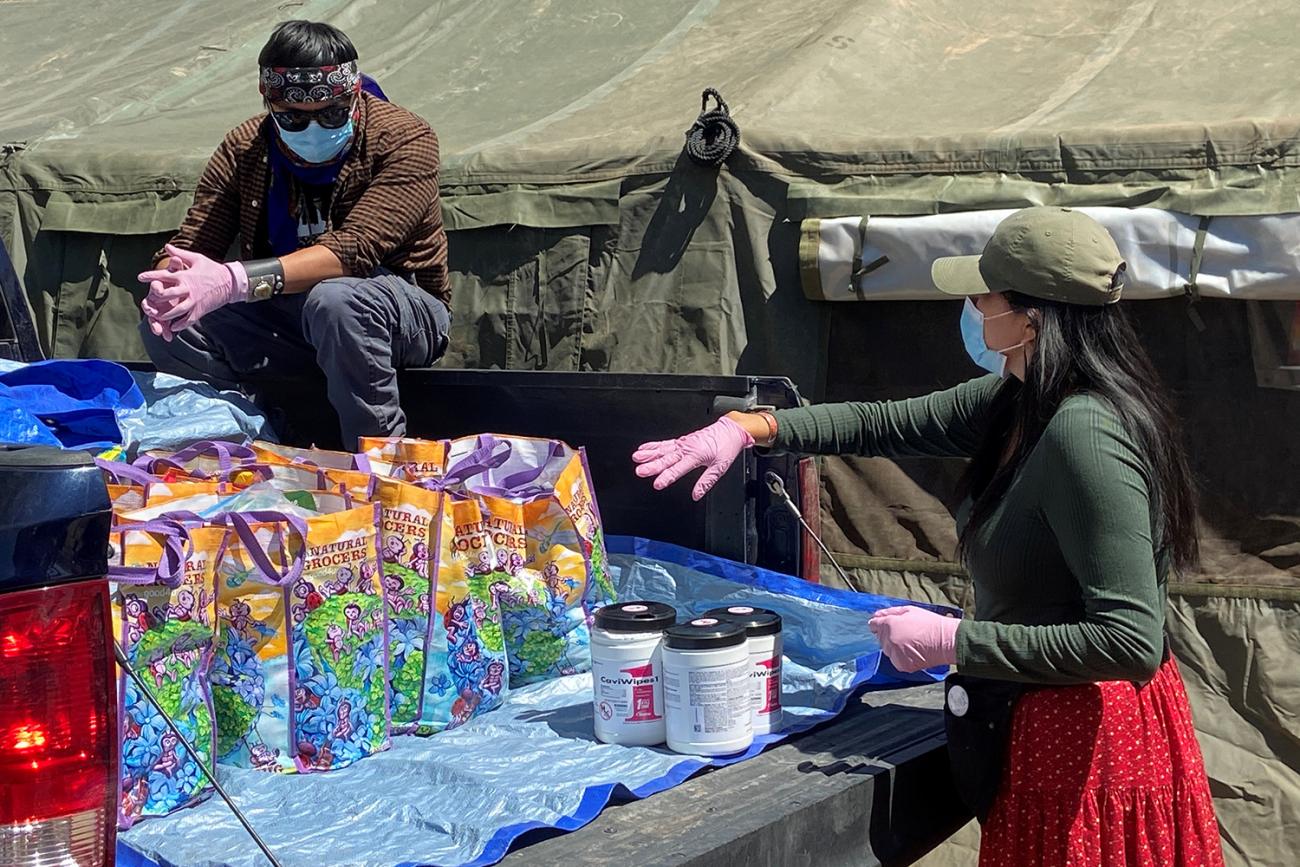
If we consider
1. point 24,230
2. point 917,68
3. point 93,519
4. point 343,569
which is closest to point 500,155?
point 917,68

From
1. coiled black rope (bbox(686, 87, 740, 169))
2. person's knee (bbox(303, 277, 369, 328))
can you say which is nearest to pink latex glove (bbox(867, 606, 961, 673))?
person's knee (bbox(303, 277, 369, 328))

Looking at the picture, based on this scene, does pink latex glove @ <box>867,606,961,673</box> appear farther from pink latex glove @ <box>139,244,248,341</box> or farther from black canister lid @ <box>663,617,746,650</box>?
pink latex glove @ <box>139,244,248,341</box>

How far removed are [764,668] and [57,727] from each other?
1284 mm

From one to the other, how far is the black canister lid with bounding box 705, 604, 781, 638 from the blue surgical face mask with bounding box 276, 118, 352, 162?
175 cm

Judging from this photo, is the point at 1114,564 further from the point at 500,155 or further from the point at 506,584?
the point at 500,155

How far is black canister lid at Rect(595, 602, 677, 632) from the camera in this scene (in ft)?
7.71

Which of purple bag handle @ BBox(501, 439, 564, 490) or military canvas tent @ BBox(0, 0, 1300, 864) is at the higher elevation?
military canvas tent @ BBox(0, 0, 1300, 864)

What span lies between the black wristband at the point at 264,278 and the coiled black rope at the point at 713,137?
6.01 feet

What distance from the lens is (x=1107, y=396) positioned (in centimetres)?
211

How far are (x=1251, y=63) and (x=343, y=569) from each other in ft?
12.8

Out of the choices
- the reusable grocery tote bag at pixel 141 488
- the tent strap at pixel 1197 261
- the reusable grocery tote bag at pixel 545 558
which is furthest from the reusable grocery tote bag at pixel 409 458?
the tent strap at pixel 1197 261

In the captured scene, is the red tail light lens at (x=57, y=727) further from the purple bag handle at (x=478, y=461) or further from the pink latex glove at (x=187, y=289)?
the pink latex glove at (x=187, y=289)

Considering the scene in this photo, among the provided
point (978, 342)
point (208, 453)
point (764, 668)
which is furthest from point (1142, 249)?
point (208, 453)

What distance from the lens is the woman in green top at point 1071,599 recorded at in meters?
2.02
